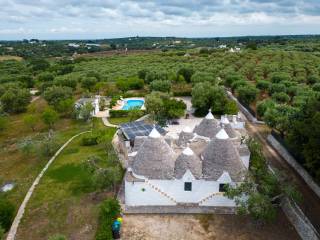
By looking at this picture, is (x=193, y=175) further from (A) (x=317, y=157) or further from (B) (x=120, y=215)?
(A) (x=317, y=157)

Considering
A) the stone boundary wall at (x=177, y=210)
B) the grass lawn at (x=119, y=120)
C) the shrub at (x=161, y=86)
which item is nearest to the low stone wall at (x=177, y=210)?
the stone boundary wall at (x=177, y=210)

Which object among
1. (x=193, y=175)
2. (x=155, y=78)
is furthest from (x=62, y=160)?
(x=155, y=78)

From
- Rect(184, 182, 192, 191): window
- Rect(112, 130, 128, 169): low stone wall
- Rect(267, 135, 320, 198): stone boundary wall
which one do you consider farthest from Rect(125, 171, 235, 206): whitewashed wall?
Rect(267, 135, 320, 198): stone boundary wall

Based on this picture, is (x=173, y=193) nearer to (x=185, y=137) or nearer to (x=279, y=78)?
(x=185, y=137)

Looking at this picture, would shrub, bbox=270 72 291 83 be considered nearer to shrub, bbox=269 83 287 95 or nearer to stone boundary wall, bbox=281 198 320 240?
shrub, bbox=269 83 287 95

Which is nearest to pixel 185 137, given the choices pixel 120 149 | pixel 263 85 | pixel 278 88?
pixel 120 149

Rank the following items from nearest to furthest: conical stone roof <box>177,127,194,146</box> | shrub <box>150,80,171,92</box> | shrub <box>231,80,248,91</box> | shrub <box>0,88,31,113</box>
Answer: conical stone roof <box>177,127,194,146</box>, shrub <box>231,80,248,91</box>, shrub <box>0,88,31,113</box>, shrub <box>150,80,171,92</box>
